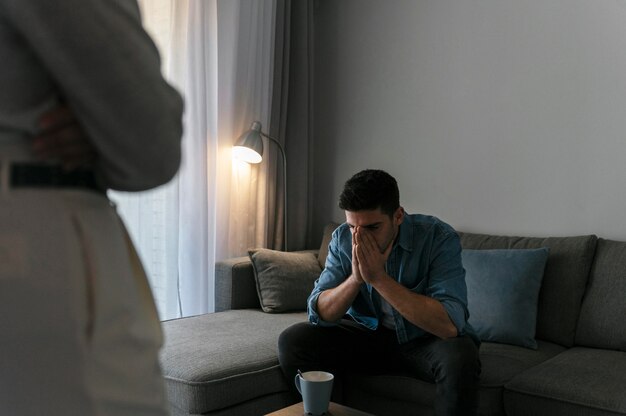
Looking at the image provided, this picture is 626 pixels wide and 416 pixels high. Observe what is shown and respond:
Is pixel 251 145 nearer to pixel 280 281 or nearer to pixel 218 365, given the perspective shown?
pixel 280 281

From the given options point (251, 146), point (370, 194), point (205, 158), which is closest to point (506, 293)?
point (370, 194)

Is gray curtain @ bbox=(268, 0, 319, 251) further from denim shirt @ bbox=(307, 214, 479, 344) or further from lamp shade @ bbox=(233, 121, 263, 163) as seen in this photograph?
denim shirt @ bbox=(307, 214, 479, 344)

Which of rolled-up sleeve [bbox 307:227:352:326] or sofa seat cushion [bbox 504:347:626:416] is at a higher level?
rolled-up sleeve [bbox 307:227:352:326]

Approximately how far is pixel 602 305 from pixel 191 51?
2.17 meters

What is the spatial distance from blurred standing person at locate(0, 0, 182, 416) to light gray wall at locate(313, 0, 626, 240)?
2408 mm

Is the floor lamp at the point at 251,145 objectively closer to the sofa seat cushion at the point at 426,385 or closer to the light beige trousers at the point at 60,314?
the sofa seat cushion at the point at 426,385

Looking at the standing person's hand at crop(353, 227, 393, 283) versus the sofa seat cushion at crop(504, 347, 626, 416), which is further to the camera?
the standing person's hand at crop(353, 227, 393, 283)

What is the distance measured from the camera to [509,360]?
221 cm

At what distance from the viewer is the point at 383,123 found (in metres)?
3.47

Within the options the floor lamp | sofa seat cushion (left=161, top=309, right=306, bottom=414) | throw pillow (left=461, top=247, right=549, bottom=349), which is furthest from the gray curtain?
throw pillow (left=461, top=247, right=549, bottom=349)

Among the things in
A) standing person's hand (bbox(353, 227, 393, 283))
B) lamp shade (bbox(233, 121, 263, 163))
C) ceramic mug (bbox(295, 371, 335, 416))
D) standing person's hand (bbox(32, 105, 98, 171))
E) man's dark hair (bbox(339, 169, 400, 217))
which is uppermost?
lamp shade (bbox(233, 121, 263, 163))

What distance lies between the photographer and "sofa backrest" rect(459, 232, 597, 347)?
8.16 ft

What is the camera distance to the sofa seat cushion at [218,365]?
6.68 feet

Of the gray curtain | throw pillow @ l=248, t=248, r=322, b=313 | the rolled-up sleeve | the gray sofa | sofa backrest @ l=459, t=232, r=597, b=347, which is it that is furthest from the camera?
the gray curtain
